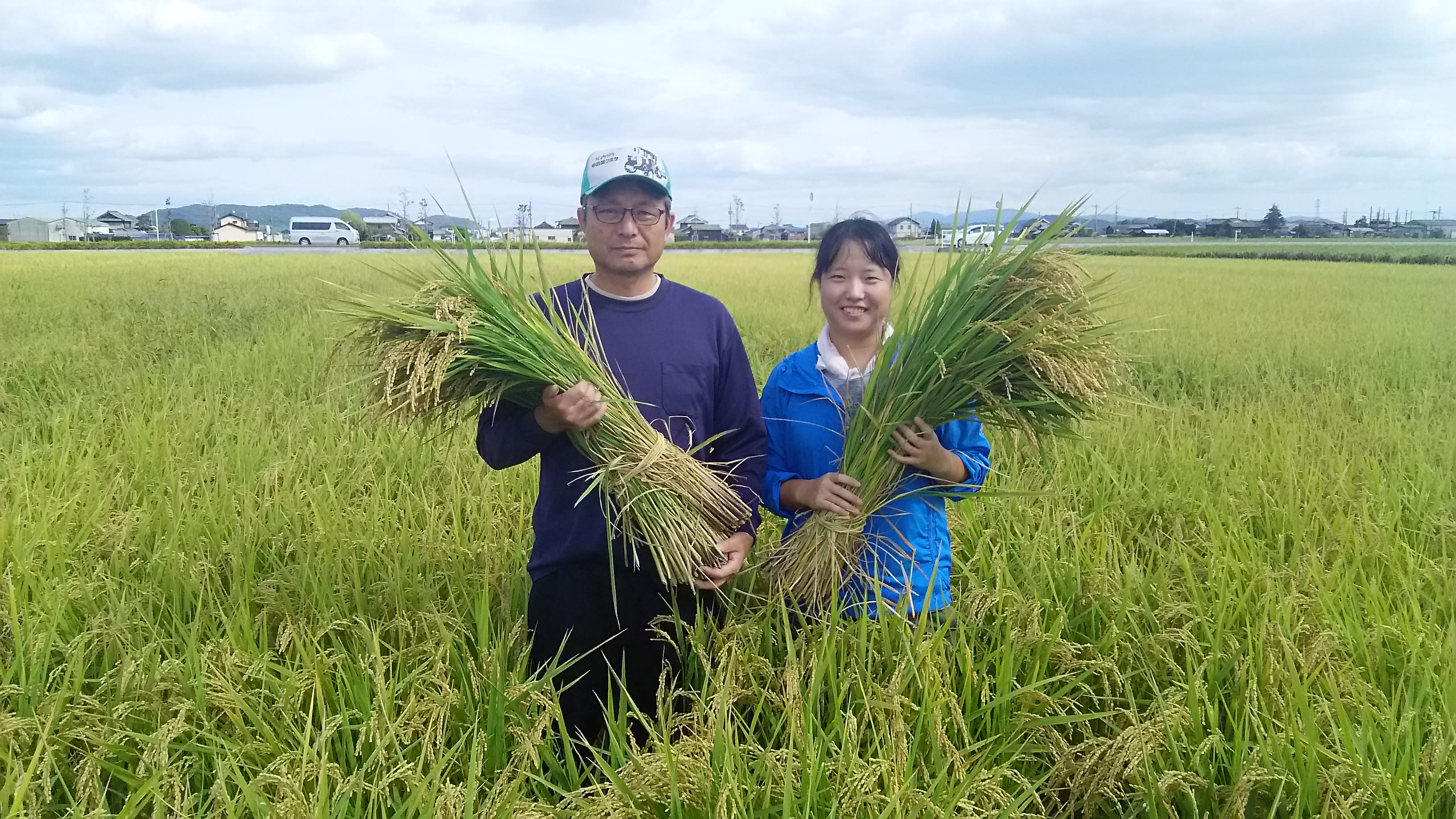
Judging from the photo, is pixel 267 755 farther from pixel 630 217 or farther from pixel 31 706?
pixel 630 217

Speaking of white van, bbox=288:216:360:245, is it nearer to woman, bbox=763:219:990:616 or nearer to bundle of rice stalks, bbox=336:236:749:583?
bundle of rice stalks, bbox=336:236:749:583

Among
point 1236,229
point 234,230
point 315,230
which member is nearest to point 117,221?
point 234,230

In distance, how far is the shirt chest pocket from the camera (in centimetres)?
191

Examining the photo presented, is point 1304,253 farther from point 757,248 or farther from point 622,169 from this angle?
point 622,169

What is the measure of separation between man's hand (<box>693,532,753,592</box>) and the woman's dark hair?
719mm

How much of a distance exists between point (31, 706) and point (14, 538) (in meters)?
1.02

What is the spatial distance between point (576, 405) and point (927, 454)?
81 cm

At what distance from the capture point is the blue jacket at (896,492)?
75.4 inches

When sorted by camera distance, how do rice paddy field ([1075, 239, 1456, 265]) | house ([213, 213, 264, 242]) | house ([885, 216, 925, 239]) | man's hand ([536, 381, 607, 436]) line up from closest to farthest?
man's hand ([536, 381, 607, 436])
house ([885, 216, 925, 239])
rice paddy field ([1075, 239, 1456, 265])
house ([213, 213, 264, 242])

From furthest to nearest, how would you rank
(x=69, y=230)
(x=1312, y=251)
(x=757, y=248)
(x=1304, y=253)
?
1. (x=69, y=230)
2. (x=757, y=248)
3. (x=1312, y=251)
4. (x=1304, y=253)

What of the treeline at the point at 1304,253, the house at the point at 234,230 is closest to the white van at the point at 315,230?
the house at the point at 234,230

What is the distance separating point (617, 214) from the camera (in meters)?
1.87

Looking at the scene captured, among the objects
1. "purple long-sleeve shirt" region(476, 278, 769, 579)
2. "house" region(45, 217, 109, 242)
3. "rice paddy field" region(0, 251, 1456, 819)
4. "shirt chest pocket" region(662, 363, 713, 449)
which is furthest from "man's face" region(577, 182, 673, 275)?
"house" region(45, 217, 109, 242)

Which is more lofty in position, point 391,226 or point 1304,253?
point 1304,253
